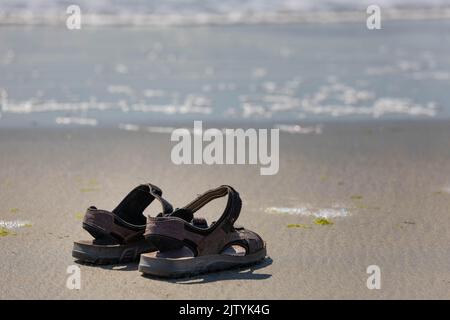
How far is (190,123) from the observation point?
12.8 meters

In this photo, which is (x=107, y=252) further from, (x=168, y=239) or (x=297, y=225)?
(x=297, y=225)

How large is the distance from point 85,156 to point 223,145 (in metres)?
1.69

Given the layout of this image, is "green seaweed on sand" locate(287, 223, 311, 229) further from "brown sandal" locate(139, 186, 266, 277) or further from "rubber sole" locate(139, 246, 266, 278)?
"rubber sole" locate(139, 246, 266, 278)

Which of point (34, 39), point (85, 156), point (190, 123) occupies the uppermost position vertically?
point (34, 39)

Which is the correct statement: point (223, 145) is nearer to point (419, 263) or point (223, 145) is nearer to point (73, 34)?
point (419, 263)

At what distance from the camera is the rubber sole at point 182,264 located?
18.9ft

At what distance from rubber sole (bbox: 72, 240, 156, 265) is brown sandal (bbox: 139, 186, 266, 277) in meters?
0.23

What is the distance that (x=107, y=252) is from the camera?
→ 612 cm

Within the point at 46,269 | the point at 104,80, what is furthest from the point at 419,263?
the point at 104,80

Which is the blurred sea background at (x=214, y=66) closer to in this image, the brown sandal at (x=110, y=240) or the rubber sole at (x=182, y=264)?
the brown sandal at (x=110, y=240)

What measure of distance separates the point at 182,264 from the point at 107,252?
2.00 ft

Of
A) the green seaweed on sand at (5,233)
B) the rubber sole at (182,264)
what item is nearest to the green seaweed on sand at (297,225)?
the rubber sole at (182,264)

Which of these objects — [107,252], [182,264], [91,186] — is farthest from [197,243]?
[91,186]

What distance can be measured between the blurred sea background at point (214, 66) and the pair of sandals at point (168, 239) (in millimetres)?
6187
